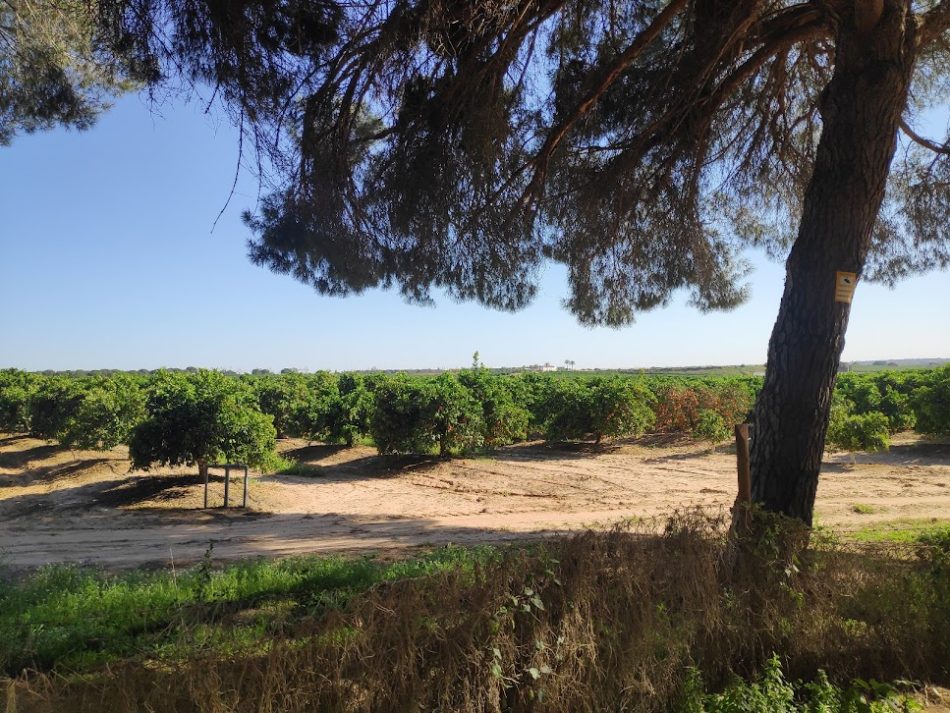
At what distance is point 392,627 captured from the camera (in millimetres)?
2266

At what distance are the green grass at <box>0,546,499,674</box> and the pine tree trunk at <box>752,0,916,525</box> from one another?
219cm

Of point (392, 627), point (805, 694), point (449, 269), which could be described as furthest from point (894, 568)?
point (449, 269)

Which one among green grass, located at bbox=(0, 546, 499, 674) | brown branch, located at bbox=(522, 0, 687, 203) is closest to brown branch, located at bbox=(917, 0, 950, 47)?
brown branch, located at bbox=(522, 0, 687, 203)

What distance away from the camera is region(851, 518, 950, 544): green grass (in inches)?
254

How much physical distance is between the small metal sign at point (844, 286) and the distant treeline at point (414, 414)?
1054 centimetres

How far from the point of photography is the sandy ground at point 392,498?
8.41 m

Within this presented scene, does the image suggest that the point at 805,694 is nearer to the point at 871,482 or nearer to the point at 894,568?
the point at 894,568

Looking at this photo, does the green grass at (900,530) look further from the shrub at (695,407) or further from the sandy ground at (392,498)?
the shrub at (695,407)

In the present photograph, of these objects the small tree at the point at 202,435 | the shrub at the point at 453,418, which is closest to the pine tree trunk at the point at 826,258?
the small tree at the point at 202,435

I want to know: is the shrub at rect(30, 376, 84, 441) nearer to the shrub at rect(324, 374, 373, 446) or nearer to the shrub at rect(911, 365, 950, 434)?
the shrub at rect(324, 374, 373, 446)

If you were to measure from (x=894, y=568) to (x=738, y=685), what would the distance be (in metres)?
1.51

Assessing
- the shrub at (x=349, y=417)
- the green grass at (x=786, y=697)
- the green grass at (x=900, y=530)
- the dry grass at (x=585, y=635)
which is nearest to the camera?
the dry grass at (x=585, y=635)

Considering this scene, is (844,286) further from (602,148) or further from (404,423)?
(404,423)

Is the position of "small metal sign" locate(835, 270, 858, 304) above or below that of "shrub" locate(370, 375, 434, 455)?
above
